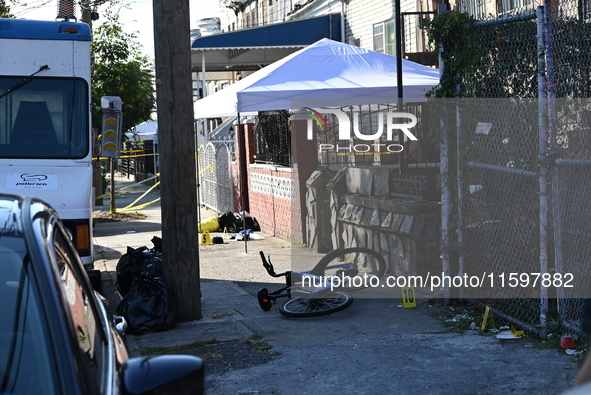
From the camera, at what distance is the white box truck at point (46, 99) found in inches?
361

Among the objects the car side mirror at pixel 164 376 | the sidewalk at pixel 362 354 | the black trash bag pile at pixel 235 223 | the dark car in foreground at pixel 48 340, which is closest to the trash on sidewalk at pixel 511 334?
the sidewalk at pixel 362 354

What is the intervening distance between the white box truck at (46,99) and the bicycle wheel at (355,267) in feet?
8.78

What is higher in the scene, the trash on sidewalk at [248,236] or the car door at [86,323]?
the car door at [86,323]

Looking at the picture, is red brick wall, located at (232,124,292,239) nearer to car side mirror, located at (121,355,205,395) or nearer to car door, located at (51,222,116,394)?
car door, located at (51,222,116,394)

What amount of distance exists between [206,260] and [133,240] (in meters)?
3.62

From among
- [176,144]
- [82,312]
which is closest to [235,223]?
[176,144]

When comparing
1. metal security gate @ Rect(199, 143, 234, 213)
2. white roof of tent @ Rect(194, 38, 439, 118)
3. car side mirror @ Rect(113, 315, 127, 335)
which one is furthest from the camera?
metal security gate @ Rect(199, 143, 234, 213)

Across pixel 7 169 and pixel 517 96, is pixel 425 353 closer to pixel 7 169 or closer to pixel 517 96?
pixel 517 96


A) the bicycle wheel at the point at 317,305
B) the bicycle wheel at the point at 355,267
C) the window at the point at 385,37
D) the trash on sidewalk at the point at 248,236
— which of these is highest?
the window at the point at 385,37

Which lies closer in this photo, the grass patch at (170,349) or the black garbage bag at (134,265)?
the grass patch at (170,349)

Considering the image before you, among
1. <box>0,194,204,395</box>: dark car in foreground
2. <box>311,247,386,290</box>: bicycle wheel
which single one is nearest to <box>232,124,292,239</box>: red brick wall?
<box>311,247,386,290</box>: bicycle wheel

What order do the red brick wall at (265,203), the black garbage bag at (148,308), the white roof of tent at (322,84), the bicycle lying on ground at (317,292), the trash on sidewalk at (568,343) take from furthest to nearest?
1. the red brick wall at (265,203)
2. the white roof of tent at (322,84)
3. the bicycle lying on ground at (317,292)
4. the black garbage bag at (148,308)
5. the trash on sidewalk at (568,343)

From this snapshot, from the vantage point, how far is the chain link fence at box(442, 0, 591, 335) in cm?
639

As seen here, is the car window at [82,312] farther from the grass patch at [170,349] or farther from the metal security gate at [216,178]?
the metal security gate at [216,178]
